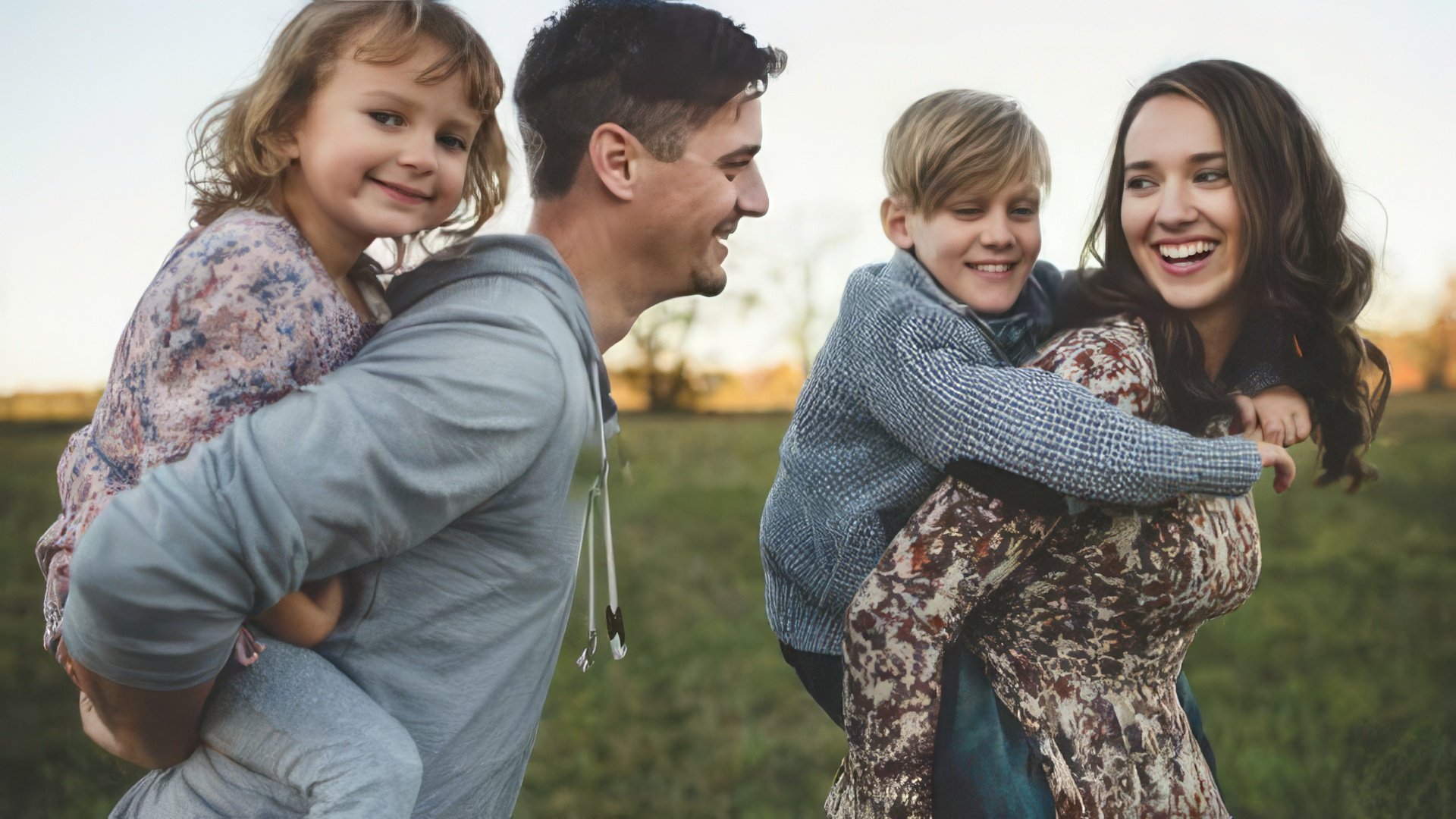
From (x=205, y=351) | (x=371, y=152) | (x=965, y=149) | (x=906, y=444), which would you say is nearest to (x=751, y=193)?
(x=965, y=149)

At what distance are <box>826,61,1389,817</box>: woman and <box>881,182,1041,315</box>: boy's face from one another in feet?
0.40

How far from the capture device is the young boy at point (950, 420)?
1.51 meters

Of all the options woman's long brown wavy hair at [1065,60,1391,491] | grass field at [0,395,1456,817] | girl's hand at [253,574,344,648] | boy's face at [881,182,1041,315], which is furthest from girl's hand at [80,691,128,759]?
grass field at [0,395,1456,817]

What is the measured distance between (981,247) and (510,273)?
78 centimetres

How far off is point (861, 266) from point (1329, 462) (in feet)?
2.84

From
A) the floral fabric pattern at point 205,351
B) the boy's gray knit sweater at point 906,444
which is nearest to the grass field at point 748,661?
the boy's gray knit sweater at point 906,444

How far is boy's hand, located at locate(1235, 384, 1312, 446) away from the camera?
180 centimetres

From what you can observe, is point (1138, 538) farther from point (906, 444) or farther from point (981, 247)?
point (981, 247)

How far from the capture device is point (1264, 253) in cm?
171

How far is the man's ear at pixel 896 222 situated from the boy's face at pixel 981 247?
0.07 metres

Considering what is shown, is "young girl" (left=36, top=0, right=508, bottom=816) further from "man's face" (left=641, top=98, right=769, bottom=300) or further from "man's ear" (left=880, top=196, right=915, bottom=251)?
"man's ear" (left=880, top=196, right=915, bottom=251)

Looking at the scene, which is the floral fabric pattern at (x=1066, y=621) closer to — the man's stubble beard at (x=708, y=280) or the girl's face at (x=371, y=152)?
the man's stubble beard at (x=708, y=280)

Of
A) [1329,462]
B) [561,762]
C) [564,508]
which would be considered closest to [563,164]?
[564,508]

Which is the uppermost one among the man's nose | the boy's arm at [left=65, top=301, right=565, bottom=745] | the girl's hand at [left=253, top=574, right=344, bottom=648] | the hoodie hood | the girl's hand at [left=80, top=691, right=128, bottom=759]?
the man's nose
